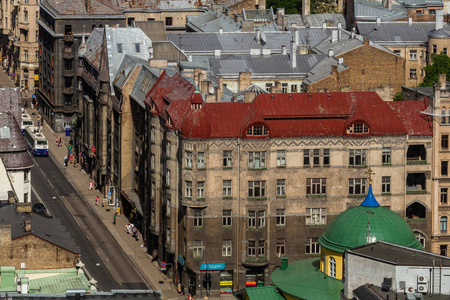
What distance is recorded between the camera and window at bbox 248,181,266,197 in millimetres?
196000

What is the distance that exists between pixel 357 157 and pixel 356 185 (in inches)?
142

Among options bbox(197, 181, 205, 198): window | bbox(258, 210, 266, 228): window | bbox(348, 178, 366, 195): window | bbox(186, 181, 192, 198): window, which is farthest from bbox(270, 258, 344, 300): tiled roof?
bbox(348, 178, 366, 195): window

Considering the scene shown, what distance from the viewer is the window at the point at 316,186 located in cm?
19700

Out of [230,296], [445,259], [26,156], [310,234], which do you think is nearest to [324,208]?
[310,234]

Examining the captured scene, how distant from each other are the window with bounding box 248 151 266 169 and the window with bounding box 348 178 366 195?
1146 cm

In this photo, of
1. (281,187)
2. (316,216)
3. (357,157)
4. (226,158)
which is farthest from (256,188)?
(357,157)

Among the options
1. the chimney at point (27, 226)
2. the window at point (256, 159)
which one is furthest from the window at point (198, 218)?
the chimney at point (27, 226)

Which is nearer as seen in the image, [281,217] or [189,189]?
[189,189]

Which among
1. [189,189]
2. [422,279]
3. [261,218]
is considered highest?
[189,189]

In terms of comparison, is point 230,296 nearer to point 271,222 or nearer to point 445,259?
point 271,222

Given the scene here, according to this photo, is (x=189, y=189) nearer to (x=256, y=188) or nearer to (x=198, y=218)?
(x=198, y=218)

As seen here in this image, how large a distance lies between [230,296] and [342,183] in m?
20.0

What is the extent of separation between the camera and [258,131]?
194375mm

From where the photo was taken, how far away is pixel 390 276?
141m
